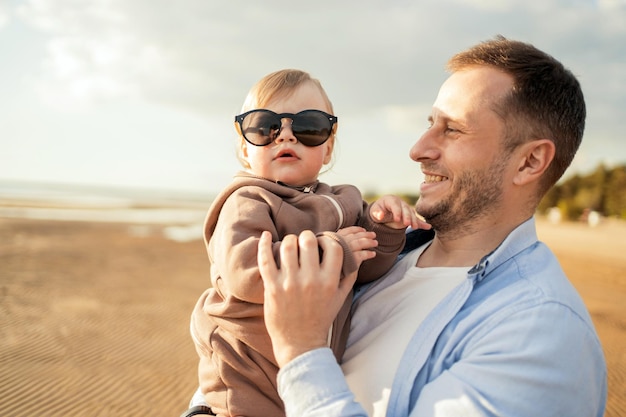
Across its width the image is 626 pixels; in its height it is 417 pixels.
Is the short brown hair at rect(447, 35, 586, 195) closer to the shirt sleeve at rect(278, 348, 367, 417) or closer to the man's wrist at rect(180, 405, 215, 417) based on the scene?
the shirt sleeve at rect(278, 348, 367, 417)

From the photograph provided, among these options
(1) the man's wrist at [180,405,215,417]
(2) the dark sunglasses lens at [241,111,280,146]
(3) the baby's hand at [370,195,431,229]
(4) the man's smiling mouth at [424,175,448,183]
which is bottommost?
(1) the man's wrist at [180,405,215,417]

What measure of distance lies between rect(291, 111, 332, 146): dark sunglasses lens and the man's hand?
86 centimetres

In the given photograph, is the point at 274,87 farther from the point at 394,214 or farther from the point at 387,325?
the point at 387,325

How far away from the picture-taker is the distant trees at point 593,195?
27359 millimetres

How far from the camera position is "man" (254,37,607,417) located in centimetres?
154

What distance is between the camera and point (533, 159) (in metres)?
2.29

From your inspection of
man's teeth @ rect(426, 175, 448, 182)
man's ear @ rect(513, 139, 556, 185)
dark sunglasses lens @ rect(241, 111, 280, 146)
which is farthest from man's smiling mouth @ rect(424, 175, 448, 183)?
dark sunglasses lens @ rect(241, 111, 280, 146)

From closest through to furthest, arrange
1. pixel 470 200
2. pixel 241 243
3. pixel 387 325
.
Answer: pixel 241 243
pixel 387 325
pixel 470 200

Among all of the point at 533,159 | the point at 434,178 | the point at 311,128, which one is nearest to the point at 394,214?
the point at 434,178

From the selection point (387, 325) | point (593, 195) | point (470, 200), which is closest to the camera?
point (387, 325)

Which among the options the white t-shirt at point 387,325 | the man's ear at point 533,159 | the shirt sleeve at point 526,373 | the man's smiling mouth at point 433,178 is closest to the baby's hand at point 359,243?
the white t-shirt at point 387,325

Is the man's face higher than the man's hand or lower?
higher

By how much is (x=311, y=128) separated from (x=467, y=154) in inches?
28.8

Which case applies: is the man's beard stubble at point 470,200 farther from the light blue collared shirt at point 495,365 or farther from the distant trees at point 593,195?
the distant trees at point 593,195
